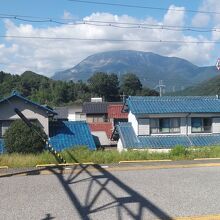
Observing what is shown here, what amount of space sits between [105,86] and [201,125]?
6076 centimetres

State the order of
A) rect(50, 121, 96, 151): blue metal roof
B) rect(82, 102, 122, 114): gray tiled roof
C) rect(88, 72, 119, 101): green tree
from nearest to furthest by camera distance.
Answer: rect(50, 121, 96, 151): blue metal roof
rect(82, 102, 122, 114): gray tiled roof
rect(88, 72, 119, 101): green tree

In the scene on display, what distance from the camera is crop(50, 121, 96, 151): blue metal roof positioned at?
28.5 meters

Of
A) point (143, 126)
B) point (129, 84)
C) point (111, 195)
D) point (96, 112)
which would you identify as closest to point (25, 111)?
point (143, 126)

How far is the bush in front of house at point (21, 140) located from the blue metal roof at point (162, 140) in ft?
20.1

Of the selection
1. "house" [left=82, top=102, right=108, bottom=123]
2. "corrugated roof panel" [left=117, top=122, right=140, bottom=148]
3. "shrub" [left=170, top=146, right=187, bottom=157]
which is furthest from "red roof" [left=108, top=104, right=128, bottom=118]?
"shrub" [left=170, top=146, right=187, bottom=157]

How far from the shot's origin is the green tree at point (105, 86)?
88.9m

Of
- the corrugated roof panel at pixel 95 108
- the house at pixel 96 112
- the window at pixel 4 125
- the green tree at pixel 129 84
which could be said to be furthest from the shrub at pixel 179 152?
the green tree at pixel 129 84

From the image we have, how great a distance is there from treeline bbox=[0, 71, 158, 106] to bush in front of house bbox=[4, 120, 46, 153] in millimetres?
59199

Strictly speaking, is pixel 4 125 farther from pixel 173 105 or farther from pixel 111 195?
pixel 111 195

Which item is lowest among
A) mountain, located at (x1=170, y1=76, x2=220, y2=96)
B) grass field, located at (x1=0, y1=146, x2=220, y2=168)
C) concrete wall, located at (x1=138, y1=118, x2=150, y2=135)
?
grass field, located at (x1=0, y1=146, x2=220, y2=168)

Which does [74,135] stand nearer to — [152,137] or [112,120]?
[152,137]

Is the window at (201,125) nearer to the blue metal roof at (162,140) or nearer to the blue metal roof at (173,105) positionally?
the blue metal roof at (162,140)

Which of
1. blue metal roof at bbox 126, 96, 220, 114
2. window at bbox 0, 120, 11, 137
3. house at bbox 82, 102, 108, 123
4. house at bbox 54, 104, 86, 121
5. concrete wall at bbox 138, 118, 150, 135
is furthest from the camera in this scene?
house at bbox 54, 104, 86, 121

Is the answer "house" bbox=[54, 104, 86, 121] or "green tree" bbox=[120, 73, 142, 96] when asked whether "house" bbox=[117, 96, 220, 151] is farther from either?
"green tree" bbox=[120, 73, 142, 96]
